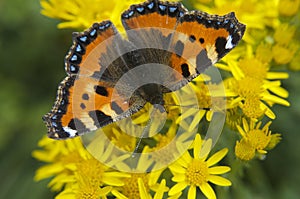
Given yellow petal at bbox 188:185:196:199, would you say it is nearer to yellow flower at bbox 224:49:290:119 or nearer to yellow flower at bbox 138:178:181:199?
yellow flower at bbox 138:178:181:199

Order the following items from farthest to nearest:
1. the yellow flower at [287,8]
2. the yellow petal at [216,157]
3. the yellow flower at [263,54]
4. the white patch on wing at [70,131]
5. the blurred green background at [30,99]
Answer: the blurred green background at [30,99]
the yellow flower at [287,8]
the yellow flower at [263,54]
the yellow petal at [216,157]
the white patch on wing at [70,131]

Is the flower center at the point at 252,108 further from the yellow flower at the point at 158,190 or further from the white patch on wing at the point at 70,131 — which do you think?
the white patch on wing at the point at 70,131

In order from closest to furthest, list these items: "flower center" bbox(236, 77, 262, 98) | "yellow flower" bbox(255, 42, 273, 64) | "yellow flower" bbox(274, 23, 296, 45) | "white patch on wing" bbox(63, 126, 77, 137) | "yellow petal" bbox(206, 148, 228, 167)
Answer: "white patch on wing" bbox(63, 126, 77, 137), "yellow petal" bbox(206, 148, 228, 167), "flower center" bbox(236, 77, 262, 98), "yellow flower" bbox(255, 42, 273, 64), "yellow flower" bbox(274, 23, 296, 45)

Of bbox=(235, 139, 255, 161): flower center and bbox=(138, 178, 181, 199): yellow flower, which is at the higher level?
bbox=(235, 139, 255, 161): flower center

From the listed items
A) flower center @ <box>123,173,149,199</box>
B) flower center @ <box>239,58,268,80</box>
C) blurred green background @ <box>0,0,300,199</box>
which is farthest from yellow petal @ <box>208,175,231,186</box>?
blurred green background @ <box>0,0,300,199</box>

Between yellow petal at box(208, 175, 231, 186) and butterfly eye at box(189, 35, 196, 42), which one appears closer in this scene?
yellow petal at box(208, 175, 231, 186)

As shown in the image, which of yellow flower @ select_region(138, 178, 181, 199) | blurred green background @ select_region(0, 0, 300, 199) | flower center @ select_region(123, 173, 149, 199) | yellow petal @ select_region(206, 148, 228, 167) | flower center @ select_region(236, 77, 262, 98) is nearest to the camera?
yellow flower @ select_region(138, 178, 181, 199)

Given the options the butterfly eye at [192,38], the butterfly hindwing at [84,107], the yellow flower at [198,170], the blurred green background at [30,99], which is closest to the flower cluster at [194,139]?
the yellow flower at [198,170]
